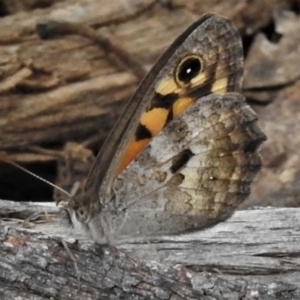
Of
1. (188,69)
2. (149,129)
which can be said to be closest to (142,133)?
(149,129)

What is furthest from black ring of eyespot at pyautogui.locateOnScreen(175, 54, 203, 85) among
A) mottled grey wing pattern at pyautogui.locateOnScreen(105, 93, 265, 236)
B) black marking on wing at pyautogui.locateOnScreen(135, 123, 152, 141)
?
black marking on wing at pyautogui.locateOnScreen(135, 123, 152, 141)

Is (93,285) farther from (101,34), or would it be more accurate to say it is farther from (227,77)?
(101,34)

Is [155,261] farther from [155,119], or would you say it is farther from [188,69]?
[188,69]

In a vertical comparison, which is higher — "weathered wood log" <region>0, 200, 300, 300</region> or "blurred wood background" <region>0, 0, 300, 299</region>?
"blurred wood background" <region>0, 0, 300, 299</region>

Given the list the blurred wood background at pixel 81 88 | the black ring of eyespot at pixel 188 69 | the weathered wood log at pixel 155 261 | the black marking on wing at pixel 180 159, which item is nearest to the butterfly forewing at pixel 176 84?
the black ring of eyespot at pixel 188 69

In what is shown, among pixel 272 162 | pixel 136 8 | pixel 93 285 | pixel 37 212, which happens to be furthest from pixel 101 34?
pixel 93 285

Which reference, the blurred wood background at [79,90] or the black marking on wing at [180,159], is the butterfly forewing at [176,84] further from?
the blurred wood background at [79,90]

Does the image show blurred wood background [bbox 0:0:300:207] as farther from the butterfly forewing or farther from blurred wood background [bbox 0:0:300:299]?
the butterfly forewing
